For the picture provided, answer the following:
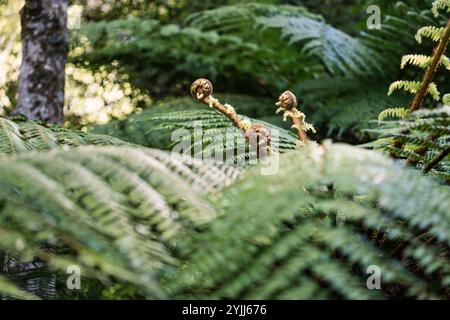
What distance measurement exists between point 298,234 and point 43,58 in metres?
1.48

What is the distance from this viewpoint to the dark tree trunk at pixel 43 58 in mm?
1740

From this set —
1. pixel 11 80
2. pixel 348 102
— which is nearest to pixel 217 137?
pixel 348 102

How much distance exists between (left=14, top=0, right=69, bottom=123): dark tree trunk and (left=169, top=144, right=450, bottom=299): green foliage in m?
1.30

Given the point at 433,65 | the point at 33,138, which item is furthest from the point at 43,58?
the point at 433,65

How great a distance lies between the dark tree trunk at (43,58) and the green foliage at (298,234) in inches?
51.3

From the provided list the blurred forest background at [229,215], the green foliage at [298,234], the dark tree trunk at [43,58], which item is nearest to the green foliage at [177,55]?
the dark tree trunk at [43,58]

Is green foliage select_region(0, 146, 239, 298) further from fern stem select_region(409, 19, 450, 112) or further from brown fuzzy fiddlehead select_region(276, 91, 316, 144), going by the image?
fern stem select_region(409, 19, 450, 112)

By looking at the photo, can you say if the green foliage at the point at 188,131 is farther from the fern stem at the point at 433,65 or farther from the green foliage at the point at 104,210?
the green foliage at the point at 104,210

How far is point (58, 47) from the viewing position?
5.89 ft

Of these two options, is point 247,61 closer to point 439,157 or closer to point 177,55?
point 177,55

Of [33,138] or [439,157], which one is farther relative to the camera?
[33,138]

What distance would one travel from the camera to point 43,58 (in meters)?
1.77

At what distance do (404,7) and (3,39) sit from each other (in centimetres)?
212

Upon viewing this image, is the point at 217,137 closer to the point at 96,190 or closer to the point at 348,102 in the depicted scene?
the point at 96,190
